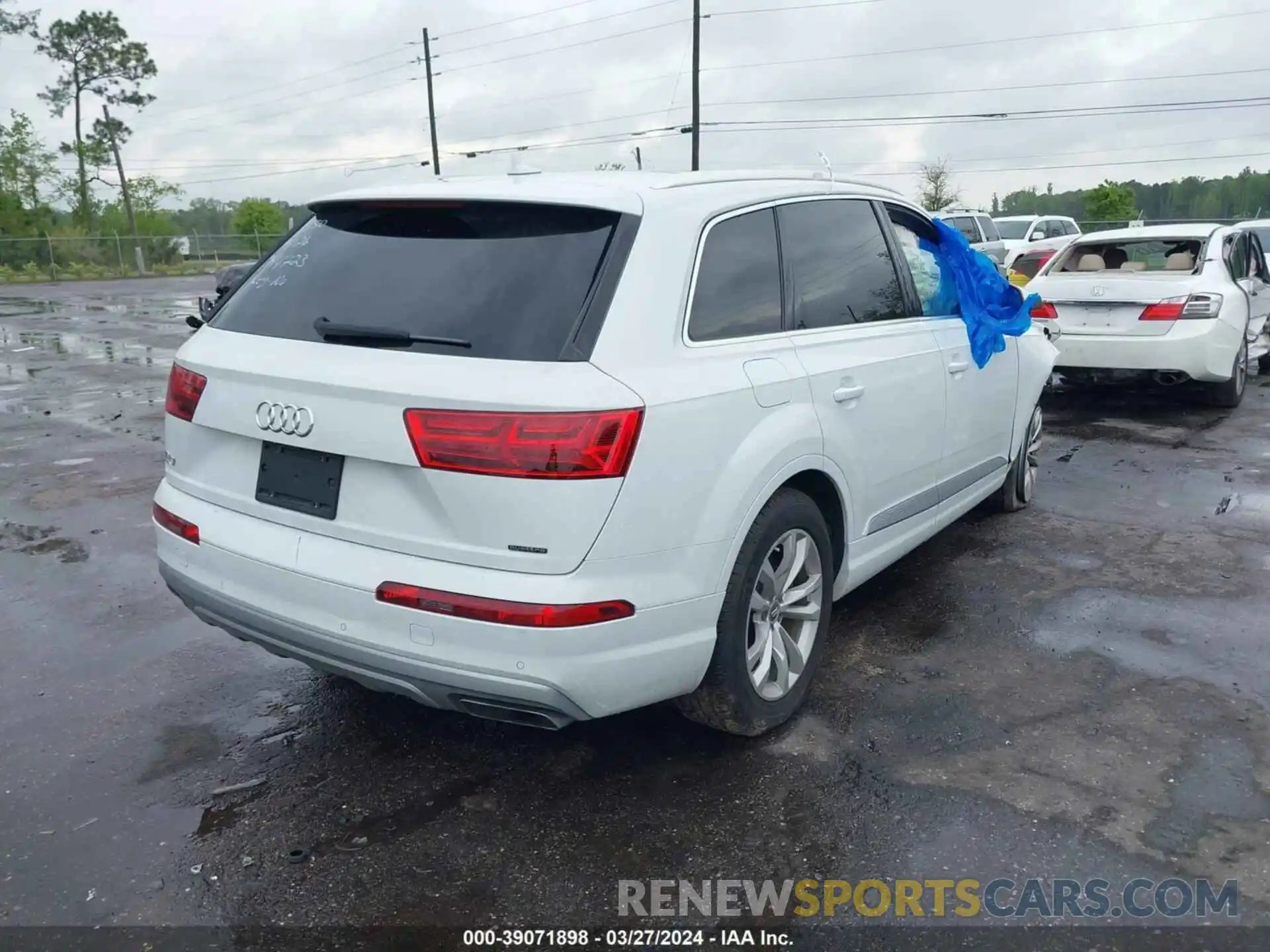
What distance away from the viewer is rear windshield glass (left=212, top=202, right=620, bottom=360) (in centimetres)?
286

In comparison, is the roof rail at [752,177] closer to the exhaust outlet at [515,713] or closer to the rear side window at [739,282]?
the rear side window at [739,282]

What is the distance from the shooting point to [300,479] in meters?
3.01

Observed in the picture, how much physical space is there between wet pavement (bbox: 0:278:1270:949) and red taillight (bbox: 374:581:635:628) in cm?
74

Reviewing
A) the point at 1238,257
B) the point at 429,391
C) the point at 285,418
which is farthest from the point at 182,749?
the point at 1238,257

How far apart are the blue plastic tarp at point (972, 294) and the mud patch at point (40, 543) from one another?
4577mm

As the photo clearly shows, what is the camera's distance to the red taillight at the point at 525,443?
8.69 ft

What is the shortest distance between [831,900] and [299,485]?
6.13 ft

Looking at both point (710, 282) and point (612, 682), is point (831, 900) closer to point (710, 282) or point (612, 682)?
point (612, 682)

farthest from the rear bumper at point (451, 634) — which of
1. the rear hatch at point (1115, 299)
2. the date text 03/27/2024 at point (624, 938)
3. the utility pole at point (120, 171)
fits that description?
the utility pole at point (120, 171)

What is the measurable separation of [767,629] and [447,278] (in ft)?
5.05

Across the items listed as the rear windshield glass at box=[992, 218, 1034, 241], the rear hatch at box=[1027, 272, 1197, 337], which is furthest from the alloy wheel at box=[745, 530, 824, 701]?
the rear windshield glass at box=[992, 218, 1034, 241]

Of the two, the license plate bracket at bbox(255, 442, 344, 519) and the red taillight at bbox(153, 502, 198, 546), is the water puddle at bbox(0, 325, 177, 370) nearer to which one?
the red taillight at bbox(153, 502, 198, 546)

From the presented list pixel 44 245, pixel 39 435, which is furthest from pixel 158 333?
pixel 44 245

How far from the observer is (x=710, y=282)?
3266 millimetres
